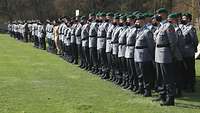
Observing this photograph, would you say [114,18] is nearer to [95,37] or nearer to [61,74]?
[95,37]

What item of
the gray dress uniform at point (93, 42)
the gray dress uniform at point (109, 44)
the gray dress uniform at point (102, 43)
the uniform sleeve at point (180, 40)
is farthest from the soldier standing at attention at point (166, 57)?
the gray dress uniform at point (93, 42)

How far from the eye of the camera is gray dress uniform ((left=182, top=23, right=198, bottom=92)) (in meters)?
13.7

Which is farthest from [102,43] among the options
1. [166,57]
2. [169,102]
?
[169,102]

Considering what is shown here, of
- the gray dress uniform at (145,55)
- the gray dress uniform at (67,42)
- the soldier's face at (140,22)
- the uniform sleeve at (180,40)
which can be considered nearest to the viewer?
the gray dress uniform at (145,55)

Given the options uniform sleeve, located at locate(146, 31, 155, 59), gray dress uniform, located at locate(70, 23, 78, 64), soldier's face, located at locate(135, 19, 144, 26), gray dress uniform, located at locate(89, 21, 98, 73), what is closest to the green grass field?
gray dress uniform, located at locate(89, 21, 98, 73)

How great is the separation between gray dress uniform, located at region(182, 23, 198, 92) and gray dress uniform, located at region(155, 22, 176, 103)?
2.05 metres

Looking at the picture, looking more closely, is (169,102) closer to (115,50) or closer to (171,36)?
(171,36)

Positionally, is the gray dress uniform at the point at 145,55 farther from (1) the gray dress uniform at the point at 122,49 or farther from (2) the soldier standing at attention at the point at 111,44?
(2) the soldier standing at attention at the point at 111,44

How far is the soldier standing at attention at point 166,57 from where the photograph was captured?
37.6 ft

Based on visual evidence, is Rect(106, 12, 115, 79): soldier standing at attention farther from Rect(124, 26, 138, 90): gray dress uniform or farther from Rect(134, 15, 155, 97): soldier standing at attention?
Rect(134, 15, 155, 97): soldier standing at attention

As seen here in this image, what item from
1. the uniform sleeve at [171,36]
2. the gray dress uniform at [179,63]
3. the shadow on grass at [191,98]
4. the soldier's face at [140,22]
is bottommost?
the shadow on grass at [191,98]

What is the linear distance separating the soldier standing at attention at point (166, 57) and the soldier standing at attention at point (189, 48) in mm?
2050

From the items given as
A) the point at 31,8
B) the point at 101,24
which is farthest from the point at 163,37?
the point at 31,8

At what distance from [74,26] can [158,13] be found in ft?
32.0
